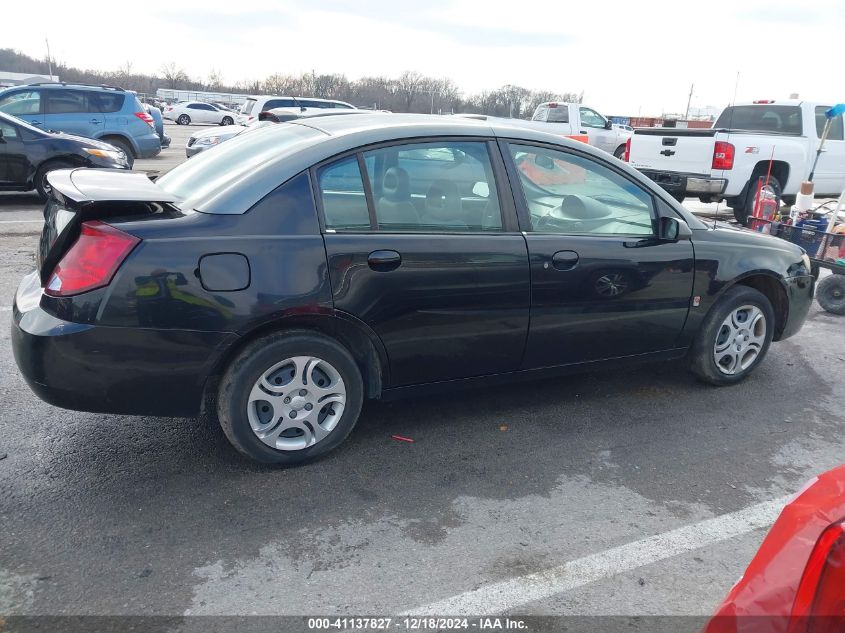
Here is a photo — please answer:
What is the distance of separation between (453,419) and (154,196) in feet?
6.65

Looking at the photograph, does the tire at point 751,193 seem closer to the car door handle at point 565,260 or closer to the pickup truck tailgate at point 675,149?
the pickup truck tailgate at point 675,149

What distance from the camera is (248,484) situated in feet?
10.6

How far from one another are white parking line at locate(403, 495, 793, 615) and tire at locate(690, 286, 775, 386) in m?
1.35

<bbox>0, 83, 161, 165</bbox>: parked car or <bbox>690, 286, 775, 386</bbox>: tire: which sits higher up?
<bbox>0, 83, 161, 165</bbox>: parked car

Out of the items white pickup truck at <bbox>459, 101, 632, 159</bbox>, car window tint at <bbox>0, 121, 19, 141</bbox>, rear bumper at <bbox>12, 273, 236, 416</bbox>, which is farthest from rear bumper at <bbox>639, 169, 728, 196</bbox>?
car window tint at <bbox>0, 121, 19, 141</bbox>

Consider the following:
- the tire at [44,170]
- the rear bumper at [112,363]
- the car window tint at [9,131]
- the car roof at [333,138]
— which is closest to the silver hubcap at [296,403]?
the rear bumper at [112,363]

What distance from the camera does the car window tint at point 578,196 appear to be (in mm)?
3793

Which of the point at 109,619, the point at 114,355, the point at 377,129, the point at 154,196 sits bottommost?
the point at 109,619

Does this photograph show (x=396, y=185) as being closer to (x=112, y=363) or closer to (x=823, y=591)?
(x=112, y=363)

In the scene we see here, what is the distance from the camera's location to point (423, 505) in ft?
10.3

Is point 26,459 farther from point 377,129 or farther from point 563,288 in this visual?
point 563,288

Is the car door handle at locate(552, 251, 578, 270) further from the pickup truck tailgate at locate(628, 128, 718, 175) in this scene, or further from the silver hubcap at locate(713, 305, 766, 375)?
the pickup truck tailgate at locate(628, 128, 718, 175)

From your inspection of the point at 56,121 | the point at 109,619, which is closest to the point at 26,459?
the point at 109,619

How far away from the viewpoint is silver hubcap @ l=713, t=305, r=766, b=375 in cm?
450
